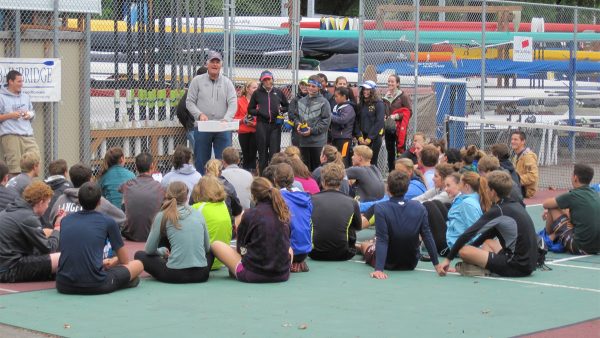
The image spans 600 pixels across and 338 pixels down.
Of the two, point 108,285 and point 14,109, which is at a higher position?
point 14,109

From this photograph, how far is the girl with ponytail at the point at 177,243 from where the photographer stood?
34.6ft

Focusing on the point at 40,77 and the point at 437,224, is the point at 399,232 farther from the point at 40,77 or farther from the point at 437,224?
the point at 40,77

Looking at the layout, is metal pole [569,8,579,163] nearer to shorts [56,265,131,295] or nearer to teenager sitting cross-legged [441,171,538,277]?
teenager sitting cross-legged [441,171,538,277]

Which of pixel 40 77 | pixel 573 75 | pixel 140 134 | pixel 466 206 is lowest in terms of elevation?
pixel 466 206

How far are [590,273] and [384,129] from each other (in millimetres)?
7621

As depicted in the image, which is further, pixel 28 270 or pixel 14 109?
pixel 14 109

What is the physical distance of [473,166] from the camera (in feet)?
50.0

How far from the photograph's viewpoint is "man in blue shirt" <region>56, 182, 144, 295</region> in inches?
391

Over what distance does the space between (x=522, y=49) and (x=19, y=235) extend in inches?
593

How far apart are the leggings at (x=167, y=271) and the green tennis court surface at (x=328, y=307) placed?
0.33 feet

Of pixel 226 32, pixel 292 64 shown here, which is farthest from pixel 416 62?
pixel 226 32

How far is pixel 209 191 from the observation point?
1129cm

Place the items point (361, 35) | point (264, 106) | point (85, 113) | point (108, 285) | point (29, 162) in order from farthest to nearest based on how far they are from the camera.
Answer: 1. point (361, 35)
2. point (264, 106)
3. point (85, 113)
4. point (29, 162)
5. point (108, 285)

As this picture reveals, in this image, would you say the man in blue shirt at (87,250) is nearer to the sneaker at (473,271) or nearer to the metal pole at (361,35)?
the sneaker at (473,271)
